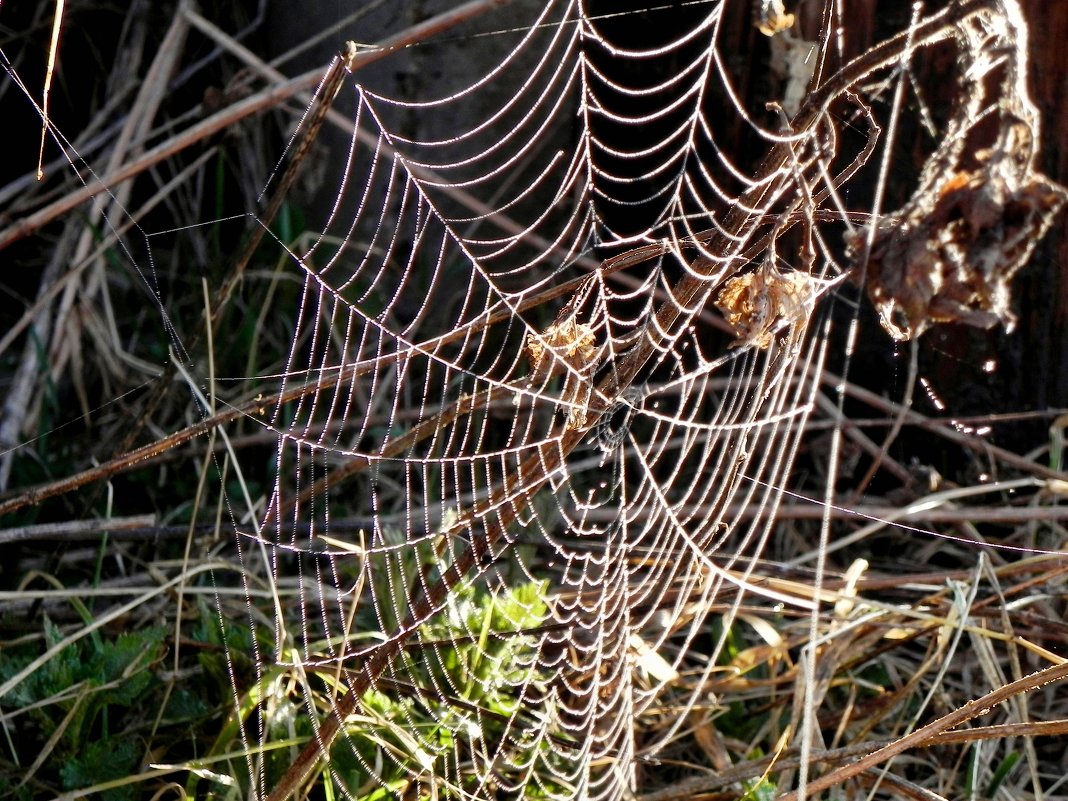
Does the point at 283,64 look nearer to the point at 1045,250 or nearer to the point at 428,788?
the point at 1045,250

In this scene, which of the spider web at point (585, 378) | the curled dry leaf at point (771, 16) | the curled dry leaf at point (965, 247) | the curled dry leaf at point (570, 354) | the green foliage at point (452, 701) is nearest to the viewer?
the curled dry leaf at point (965, 247)

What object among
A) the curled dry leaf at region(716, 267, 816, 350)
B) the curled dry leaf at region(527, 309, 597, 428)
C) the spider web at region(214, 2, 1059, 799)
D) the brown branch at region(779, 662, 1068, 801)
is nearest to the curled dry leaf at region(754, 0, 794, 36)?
the spider web at region(214, 2, 1059, 799)

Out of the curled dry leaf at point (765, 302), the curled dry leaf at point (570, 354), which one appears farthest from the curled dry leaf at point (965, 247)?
the curled dry leaf at point (570, 354)

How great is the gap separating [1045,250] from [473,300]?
94 cm

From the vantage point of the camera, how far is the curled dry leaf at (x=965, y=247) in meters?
0.58

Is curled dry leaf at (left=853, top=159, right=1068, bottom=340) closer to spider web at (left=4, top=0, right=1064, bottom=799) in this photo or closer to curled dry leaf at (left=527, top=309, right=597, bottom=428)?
spider web at (left=4, top=0, right=1064, bottom=799)

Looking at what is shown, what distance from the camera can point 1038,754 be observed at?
1368mm

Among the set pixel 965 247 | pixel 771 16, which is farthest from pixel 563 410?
pixel 965 247

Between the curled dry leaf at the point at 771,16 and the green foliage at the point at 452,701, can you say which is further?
the green foliage at the point at 452,701

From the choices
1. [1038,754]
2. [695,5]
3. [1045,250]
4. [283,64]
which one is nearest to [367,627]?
[1038,754]

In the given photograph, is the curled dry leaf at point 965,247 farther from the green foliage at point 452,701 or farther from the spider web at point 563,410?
the green foliage at point 452,701

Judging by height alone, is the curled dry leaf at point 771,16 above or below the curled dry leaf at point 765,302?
above

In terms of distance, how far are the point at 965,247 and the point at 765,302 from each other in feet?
0.93

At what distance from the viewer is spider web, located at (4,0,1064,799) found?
2.37 feet
